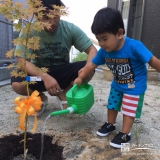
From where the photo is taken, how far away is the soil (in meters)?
1.07

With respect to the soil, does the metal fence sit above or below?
above

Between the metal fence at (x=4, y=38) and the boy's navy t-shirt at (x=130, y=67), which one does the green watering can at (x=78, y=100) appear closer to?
the boy's navy t-shirt at (x=130, y=67)

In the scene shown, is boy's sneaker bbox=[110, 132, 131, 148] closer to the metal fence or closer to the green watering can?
the green watering can

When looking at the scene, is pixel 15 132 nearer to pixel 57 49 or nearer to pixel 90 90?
pixel 90 90

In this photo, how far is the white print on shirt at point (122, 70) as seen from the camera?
1260 mm

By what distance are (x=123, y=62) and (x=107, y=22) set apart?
28 centimetres

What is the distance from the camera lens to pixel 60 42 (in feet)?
5.49

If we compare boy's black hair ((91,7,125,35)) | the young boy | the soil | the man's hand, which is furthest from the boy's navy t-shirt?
the soil

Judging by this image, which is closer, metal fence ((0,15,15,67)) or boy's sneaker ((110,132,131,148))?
boy's sneaker ((110,132,131,148))

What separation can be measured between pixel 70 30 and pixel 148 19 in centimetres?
312

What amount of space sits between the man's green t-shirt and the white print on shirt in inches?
18.7

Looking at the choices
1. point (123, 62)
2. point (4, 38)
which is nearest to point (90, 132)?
point (123, 62)

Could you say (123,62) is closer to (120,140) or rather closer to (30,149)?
(120,140)

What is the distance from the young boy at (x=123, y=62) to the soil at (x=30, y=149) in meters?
0.34
